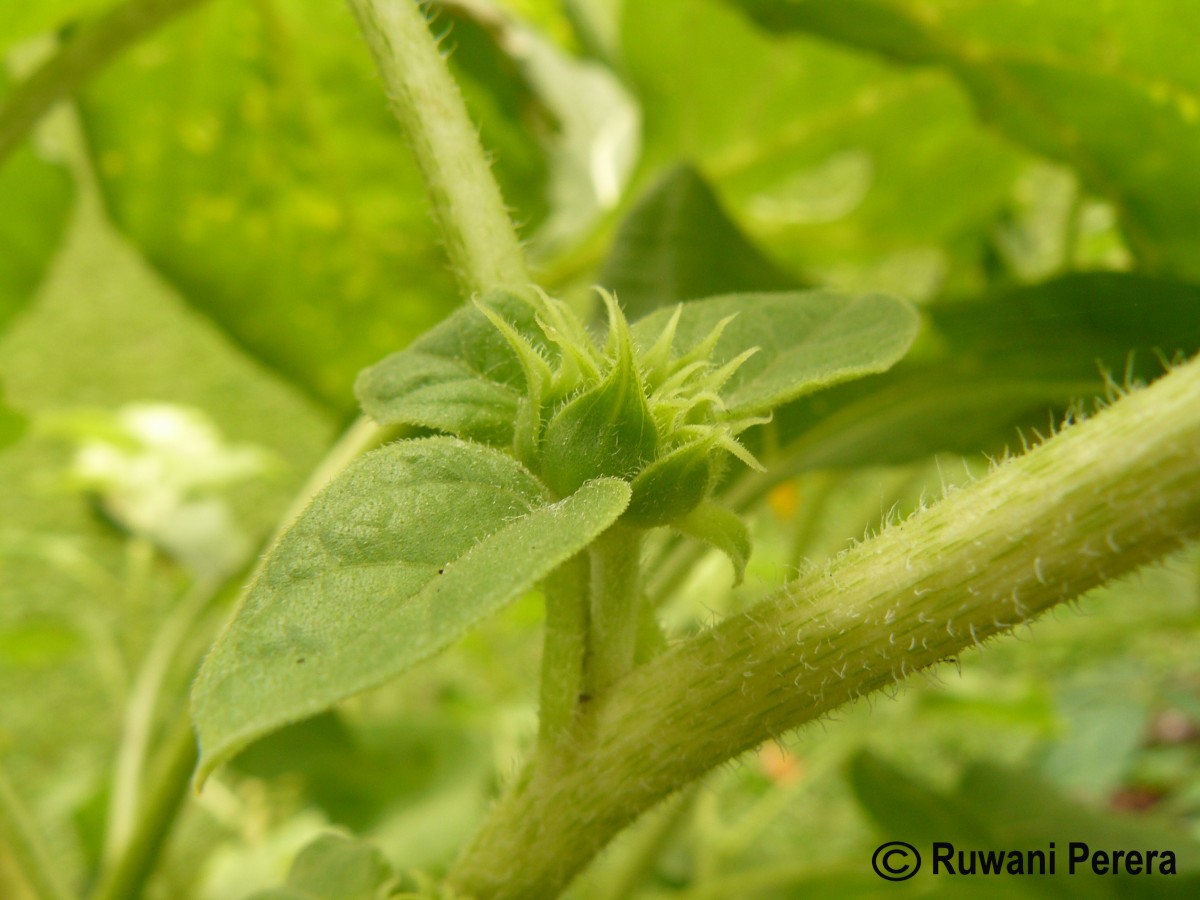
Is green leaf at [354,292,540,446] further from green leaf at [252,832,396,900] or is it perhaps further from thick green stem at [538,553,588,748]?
green leaf at [252,832,396,900]

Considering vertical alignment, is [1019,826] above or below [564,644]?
below

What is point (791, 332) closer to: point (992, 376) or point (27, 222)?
point (992, 376)

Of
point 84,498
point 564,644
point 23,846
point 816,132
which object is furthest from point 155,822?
point 84,498

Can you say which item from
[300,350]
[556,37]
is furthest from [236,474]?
[556,37]

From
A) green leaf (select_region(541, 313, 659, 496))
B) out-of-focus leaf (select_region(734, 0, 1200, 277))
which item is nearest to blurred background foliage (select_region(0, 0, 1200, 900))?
out-of-focus leaf (select_region(734, 0, 1200, 277))

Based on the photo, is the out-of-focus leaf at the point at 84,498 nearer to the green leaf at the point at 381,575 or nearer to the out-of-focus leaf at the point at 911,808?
the out-of-focus leaf at the point at 911,808

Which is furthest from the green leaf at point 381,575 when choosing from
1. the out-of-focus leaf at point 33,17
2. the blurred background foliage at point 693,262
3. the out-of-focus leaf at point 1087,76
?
the out-of-focus leaf at point 33,17
